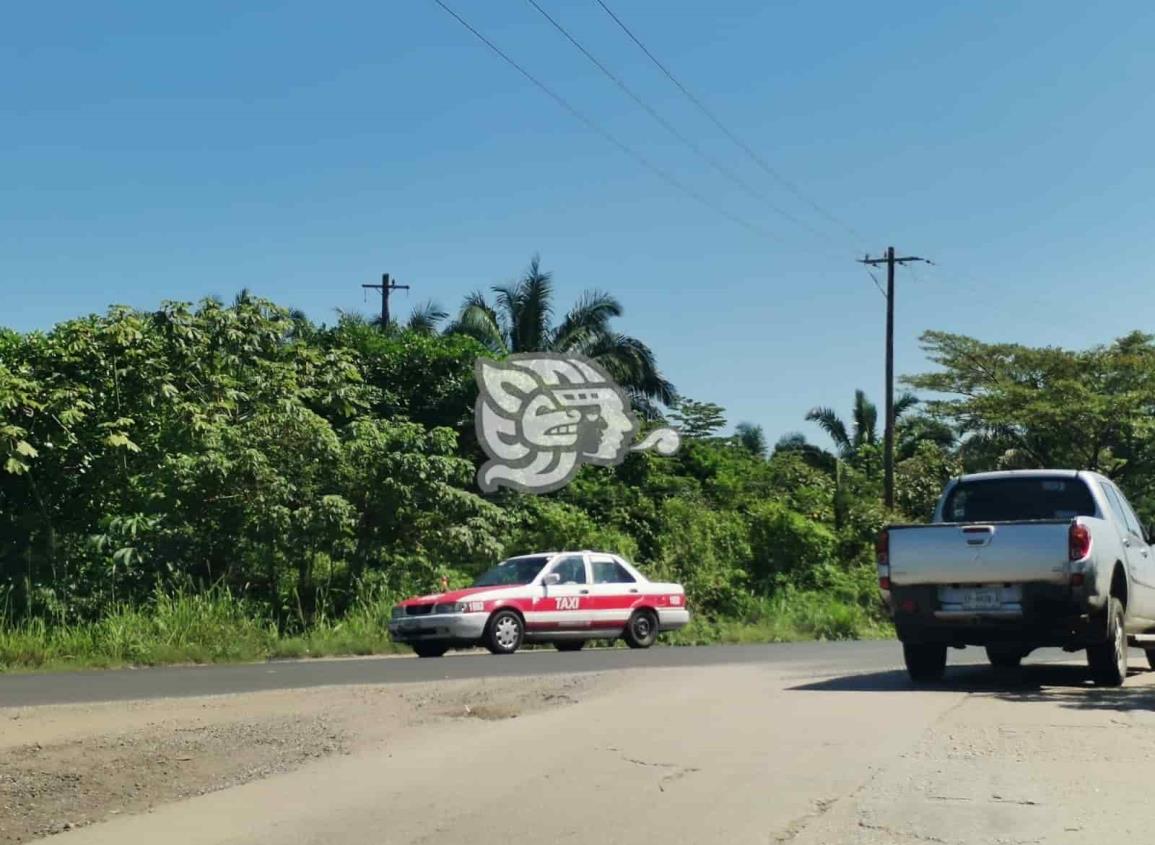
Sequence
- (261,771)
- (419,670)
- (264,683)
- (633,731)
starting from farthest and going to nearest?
(419,670), (264,683), (633,731), (261,771)

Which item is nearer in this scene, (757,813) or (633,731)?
(757,813)

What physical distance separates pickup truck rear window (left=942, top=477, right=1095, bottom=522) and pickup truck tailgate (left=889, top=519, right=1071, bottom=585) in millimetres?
1100

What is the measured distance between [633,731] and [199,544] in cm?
1550

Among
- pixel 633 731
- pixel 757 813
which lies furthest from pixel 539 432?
pixel 757 813

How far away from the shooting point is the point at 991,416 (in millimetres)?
47469

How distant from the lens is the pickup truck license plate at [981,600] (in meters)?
13.1

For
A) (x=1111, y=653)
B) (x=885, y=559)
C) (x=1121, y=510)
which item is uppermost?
(x=1121, y=510)

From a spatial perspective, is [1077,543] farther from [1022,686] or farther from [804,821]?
[804,821]

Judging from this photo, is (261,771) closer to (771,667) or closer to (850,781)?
(850,781)

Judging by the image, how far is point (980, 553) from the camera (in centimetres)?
1312

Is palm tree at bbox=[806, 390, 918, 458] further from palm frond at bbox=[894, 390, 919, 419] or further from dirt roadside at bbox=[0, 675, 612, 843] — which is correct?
dirt roadside at bbox=[0, 675, 612, 843]

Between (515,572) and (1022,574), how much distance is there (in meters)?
10.3

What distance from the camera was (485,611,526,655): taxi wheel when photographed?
821 inches

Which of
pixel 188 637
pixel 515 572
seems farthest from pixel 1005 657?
pixel 188 637
